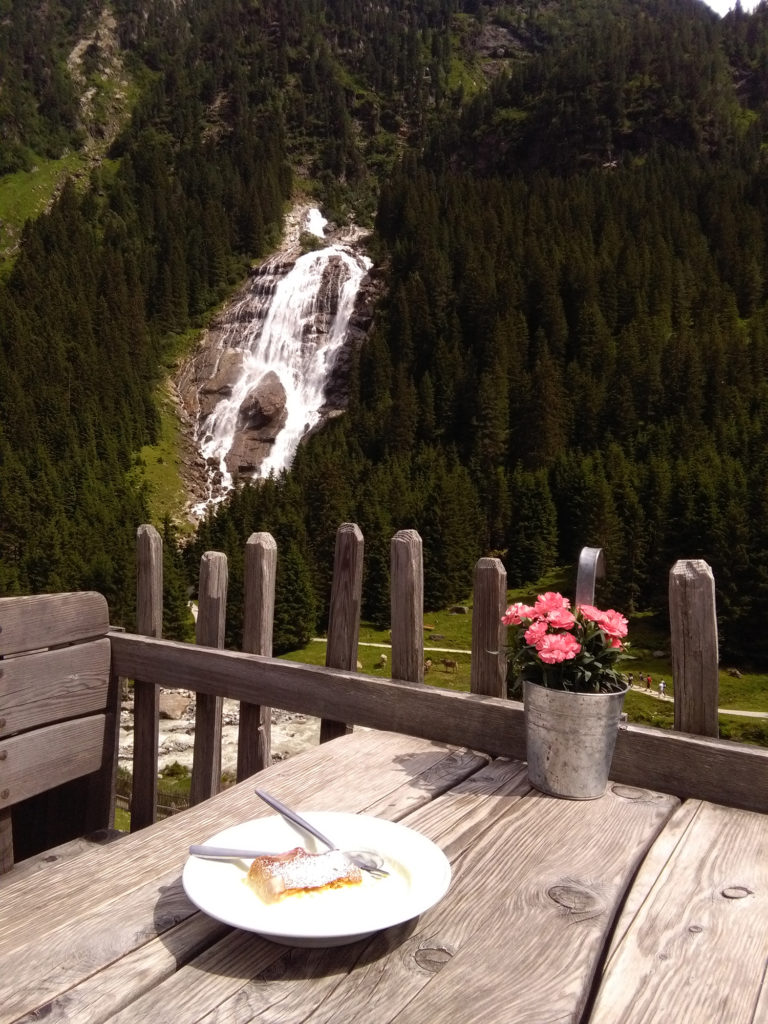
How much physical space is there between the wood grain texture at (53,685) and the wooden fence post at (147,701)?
0.46 m

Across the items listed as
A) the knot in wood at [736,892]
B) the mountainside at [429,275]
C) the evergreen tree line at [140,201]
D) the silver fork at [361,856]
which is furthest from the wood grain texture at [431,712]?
the evergreen tree line at [140,201]

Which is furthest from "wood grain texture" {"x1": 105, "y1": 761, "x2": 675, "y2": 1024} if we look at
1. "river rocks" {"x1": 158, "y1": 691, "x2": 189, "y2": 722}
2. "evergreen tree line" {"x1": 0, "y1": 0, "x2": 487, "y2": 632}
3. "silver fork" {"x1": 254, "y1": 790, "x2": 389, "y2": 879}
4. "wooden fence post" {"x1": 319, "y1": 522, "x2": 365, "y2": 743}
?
"evergreen tree line" {"x1": 0, "y1": 0, "x2": 487, "y2": 632}

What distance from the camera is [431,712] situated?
3150mm

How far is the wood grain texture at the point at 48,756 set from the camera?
3010 millimetres

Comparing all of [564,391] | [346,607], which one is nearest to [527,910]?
[346,607]

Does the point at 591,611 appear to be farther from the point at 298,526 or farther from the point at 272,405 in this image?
the point at 272,405

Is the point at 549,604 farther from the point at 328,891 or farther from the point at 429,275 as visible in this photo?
the point at 429,275

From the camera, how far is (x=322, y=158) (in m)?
153

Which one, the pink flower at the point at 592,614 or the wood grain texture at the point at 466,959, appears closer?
the wood grain texture at the point at 466,959

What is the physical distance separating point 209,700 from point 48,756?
2.65 feet

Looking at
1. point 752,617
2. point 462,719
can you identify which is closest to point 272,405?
point 752,617

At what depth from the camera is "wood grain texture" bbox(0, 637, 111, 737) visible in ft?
9.89

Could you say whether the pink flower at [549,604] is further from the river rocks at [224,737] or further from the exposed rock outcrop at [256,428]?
the exposed rock outcrop at [256,428]

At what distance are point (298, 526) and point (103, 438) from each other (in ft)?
100
